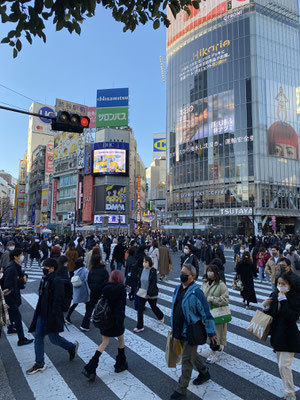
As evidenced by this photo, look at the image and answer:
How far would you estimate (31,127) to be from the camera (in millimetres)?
104188

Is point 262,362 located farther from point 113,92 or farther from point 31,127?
point 31,127

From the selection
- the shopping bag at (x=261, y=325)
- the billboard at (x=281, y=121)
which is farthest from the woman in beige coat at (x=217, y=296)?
the billboard at (x=281, y=121)

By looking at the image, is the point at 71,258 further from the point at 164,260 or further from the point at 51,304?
the point at 51,304

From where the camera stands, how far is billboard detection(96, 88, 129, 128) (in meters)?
61.6

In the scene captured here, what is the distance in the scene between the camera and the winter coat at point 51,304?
4312 mm

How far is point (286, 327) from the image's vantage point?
11.7ft

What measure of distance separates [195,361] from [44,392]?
6.79ft

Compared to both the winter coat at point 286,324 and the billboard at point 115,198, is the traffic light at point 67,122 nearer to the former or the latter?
the winter coat at point 286,324

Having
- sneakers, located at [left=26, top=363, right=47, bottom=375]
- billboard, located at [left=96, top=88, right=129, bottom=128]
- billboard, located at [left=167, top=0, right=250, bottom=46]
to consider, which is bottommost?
sneakers, located at [left=26, top=363, right=47, bottom=375]

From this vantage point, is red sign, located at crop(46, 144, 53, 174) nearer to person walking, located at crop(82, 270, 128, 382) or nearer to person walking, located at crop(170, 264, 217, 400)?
person walking, located at crop(82, 270, 128, 382)

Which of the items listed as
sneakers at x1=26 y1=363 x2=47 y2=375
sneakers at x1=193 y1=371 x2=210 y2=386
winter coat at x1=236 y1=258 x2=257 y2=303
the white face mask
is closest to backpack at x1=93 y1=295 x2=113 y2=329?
sneakers at x1=26 y1=363 x2=47 y2=375

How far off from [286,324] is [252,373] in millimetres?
1338

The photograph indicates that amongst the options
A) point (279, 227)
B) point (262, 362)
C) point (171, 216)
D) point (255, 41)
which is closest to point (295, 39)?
point (255, 41)

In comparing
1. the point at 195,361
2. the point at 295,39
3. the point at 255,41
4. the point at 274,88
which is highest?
the point at 295,39
